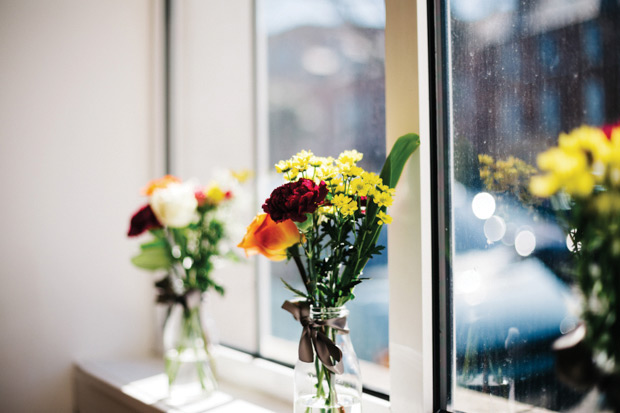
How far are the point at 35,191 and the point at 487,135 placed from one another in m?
1.27

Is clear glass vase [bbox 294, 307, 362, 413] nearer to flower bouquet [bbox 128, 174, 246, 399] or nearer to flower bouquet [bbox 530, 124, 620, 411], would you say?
flower bouquet [bbox 530, 124, 620, 411]

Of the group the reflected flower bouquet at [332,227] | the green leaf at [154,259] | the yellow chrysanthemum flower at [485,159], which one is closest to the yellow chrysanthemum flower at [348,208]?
the reflected flower bouquet at [332,227]

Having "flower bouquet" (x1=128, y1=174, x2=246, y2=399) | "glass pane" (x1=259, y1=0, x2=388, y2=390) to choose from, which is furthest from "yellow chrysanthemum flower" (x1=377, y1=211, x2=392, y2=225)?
"flower bouquet" (x1=128, y1=174, x2=246, y2=399)

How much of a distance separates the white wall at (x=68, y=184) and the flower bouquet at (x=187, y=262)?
0.35 m

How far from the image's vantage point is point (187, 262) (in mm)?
1327

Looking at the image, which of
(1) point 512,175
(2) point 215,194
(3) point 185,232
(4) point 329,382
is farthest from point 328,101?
(4) point 329,382

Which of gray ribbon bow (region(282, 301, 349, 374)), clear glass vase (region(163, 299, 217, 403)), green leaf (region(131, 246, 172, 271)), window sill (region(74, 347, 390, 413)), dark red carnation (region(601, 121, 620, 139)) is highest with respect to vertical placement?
dark red carnation (region(601, 121, 620, 139))

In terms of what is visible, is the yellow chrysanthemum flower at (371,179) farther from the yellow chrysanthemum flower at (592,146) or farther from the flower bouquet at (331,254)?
the yellow chrysanthemum flower at (592,146)

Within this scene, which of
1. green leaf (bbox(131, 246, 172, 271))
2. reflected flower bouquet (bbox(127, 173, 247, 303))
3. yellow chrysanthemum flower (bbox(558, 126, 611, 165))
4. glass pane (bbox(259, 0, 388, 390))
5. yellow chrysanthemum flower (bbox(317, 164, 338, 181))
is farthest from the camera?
green leaf (bbox(131, 246, 172, 271))

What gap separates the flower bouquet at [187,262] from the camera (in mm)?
1257

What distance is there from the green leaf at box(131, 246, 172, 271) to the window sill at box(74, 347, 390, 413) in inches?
12.7

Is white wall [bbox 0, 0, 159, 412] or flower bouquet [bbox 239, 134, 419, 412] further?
white wall [bbox 0, 0, 159, 412]

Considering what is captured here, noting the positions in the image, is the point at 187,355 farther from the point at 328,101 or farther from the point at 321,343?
the point at 328,101

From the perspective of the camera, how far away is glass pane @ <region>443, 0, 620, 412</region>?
2.43 feet
